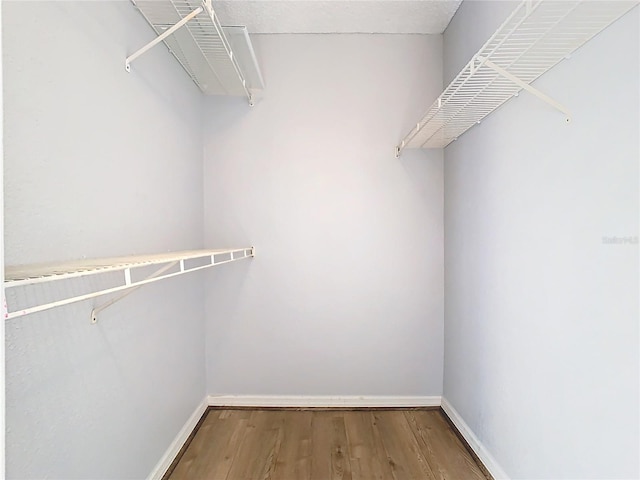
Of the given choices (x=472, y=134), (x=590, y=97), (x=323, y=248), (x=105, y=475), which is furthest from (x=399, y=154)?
(x=105, y=475)

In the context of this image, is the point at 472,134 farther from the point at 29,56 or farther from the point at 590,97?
the point at 29,56

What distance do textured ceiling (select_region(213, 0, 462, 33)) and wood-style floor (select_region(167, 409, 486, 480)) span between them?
234cm

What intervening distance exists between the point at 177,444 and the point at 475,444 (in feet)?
4.85

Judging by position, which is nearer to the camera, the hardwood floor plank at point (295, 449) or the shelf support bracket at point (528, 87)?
the shelf support bracket at point (528, 87)

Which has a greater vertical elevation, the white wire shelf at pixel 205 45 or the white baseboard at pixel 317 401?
the white wire shelf at pixel 205 45

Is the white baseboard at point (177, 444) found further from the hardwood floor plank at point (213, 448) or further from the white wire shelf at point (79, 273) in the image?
the white wire shelf at point (79, 273)

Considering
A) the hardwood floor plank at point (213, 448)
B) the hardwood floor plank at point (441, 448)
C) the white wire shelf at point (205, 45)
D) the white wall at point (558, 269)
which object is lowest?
the hardwood floor plank at point (441, 448)

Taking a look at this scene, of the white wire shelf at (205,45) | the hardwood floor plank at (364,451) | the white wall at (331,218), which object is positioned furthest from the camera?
the white wall at (331,218)

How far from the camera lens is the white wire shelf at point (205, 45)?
4.99 feet

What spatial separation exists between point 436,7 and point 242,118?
1.28 m

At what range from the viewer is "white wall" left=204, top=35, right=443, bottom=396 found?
97.3 inches

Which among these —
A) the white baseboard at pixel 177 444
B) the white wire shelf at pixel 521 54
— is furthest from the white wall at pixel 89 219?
the white wire shelf at pixel 521 54

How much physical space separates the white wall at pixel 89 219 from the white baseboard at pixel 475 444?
1487mm

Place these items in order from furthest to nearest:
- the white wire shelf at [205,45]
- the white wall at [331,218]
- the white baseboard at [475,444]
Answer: the white wall at [331,218] < the white baseboard at [475,444] < the white wire shelf at [205,45]
